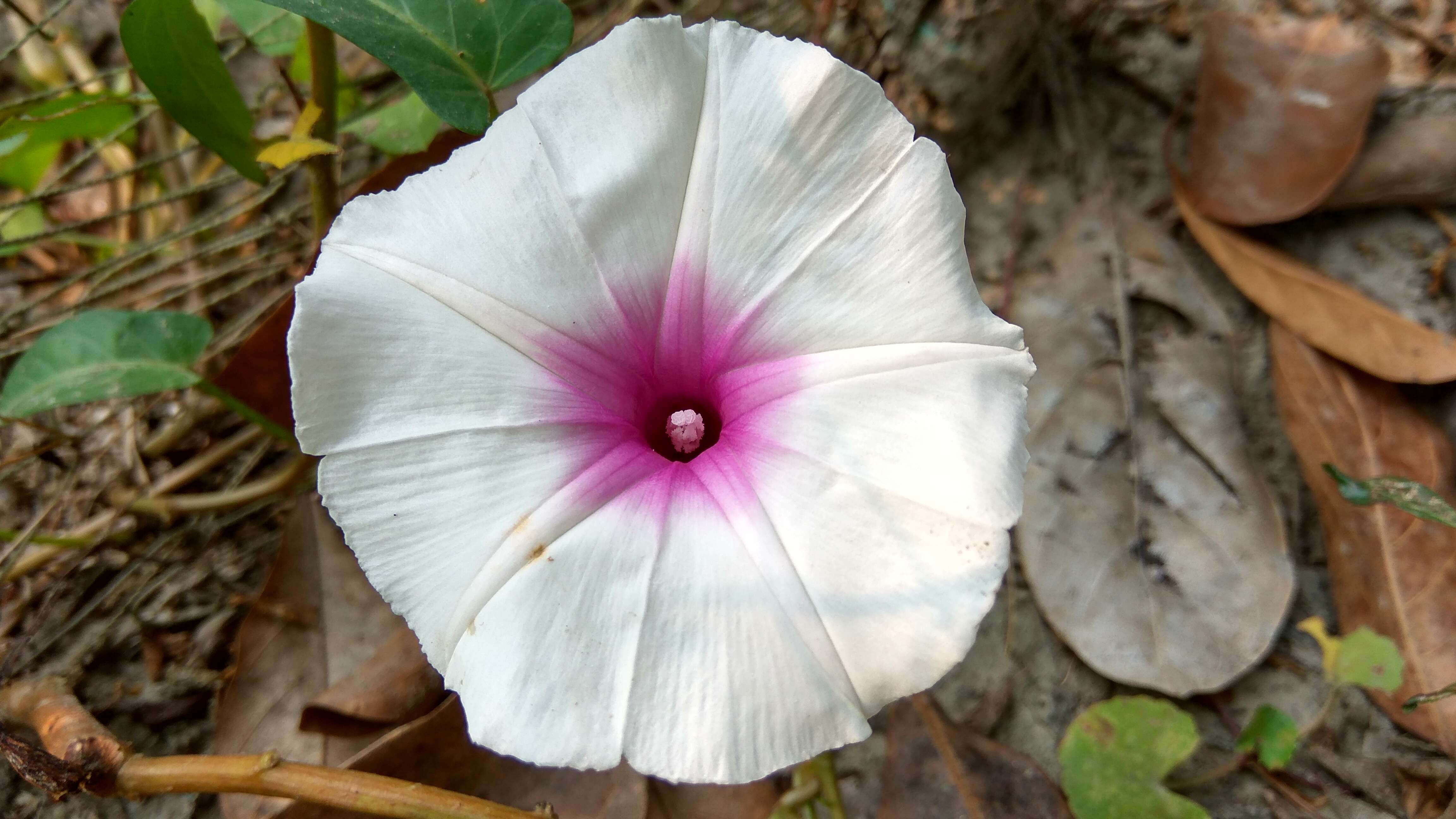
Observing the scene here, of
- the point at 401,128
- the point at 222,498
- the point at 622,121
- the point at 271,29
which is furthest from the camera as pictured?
the point at 222,498

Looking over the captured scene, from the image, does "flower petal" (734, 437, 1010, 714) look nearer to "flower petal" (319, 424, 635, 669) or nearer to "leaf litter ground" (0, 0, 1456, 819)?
"flower petal" (319, 424, 635, 669)

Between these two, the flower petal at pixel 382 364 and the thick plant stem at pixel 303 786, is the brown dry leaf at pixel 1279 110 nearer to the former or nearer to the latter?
the flower petal at pixel 382 364

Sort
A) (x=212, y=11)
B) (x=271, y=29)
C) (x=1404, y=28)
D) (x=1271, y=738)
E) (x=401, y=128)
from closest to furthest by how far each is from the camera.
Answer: (x=1271, y=738) → (x=401, y=128) → (x=271, y=29) → (x=1404, y=28) → (x=212, y=11)

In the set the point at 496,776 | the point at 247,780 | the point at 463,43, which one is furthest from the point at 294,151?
the point at 496,776

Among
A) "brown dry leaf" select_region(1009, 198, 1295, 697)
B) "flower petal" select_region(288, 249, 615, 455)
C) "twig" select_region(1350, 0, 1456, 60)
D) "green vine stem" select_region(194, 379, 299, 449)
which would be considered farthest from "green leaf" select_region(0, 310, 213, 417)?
"twig" select_region(1350, 0, 1456, 60)

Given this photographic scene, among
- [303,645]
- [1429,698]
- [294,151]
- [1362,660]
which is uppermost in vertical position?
[294,151]

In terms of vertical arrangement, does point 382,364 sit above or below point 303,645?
above

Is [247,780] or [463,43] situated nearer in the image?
[247,780]

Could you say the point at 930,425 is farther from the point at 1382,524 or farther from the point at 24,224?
the point at 24,224
